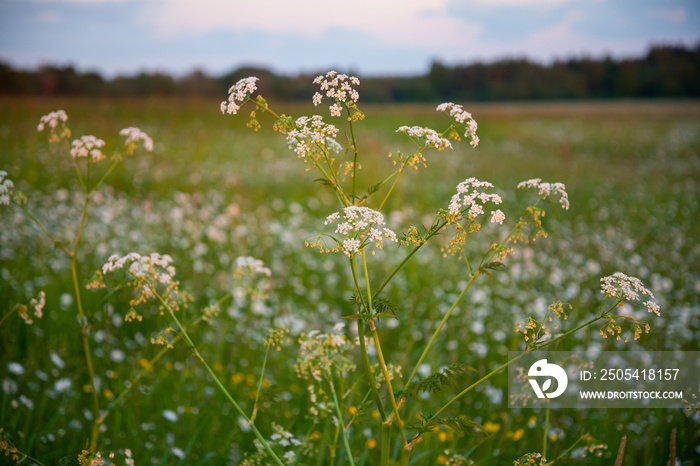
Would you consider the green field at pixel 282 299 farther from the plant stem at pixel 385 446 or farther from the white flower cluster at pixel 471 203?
the white flower cluster at pixel 471 203

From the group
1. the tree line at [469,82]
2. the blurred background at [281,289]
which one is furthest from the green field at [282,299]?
the tree line at [469,82]

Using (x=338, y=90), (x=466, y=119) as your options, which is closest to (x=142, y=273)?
(x=338, y=90)

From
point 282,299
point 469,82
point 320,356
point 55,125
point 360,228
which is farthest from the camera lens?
point 469,82

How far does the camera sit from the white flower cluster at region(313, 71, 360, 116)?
1.64 meters

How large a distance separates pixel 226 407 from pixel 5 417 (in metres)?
1.29

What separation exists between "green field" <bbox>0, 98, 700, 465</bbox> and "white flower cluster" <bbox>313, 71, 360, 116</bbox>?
736 mm

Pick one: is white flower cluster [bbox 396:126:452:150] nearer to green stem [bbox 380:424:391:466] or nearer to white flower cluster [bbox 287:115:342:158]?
white flower cluster [bbox 287:115:342:158]

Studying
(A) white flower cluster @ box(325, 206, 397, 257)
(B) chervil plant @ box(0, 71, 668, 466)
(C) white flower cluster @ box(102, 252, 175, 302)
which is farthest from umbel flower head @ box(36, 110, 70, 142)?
(A) white flower cluster @ box(325, 206, 397, 257)

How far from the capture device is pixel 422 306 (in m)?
5.00

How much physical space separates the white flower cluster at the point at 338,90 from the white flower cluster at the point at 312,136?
0.23ft

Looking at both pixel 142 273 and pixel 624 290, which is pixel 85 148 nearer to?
pixel 142 273

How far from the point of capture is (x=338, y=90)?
165 centimetres

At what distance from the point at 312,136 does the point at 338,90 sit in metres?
0.18

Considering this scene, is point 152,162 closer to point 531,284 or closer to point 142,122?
point 142,122
